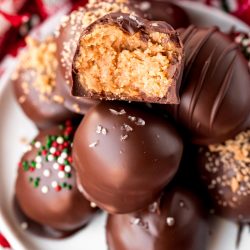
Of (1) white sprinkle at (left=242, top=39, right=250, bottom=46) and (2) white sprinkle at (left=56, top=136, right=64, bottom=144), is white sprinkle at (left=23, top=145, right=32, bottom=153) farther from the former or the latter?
(1) white sprinkle at (left=242, top=39, right=250, bottom=46)

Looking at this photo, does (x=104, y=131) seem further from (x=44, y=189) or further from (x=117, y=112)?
(x=44, y=189)

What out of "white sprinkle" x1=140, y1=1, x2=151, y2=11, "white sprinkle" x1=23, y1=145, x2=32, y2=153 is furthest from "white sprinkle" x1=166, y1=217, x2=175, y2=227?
"white sprinkle" x1=140, y1=1, x2=151, y2=11

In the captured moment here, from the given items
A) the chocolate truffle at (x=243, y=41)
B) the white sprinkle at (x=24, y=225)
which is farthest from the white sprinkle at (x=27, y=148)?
the chocolate truffle at (x=243, y=41)

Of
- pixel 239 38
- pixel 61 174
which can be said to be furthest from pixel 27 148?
pixel 239 38

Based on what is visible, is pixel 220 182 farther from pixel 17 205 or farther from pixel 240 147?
Result: pixel 17 205

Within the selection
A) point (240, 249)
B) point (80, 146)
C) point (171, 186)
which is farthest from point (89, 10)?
point (240, 249)

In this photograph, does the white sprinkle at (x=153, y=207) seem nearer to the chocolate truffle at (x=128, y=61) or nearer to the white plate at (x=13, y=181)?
the white plate at (x=13, y=181)
